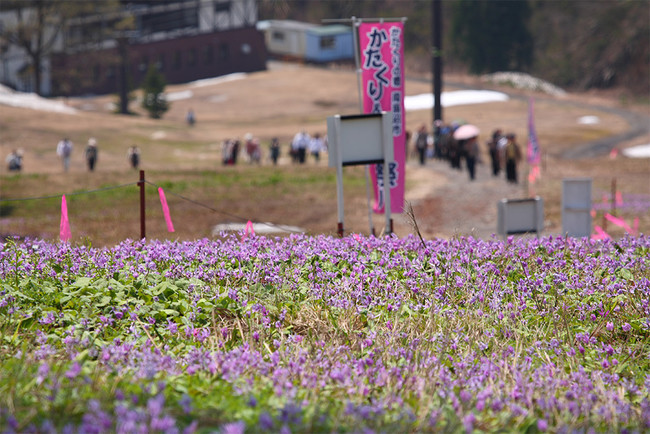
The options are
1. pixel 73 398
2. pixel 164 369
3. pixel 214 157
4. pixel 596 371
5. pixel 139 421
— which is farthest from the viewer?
pixel 214 157

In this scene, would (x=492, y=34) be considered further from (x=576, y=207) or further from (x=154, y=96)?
(x=576, y=207)

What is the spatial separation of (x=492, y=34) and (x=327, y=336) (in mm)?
71388

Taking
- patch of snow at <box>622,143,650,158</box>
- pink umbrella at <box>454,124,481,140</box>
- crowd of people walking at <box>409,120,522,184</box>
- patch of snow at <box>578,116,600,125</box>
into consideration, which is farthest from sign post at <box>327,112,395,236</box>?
patch of snow at <box>578,116,600,125</box>

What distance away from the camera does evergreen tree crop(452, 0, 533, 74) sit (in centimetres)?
7356

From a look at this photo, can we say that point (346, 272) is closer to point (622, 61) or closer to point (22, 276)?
point (22, 276)

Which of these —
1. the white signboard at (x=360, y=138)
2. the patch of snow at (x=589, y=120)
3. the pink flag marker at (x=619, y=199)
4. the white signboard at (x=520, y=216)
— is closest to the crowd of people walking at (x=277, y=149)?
the pink flag marker at (x=619, y=199)

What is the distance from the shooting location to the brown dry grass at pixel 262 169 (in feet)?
71.6

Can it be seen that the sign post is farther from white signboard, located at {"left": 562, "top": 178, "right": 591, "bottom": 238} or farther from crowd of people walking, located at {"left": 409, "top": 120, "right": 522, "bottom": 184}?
crowd of people walking, located at {"left": 409, "top": 120, "right": 522, "bottom": 184}

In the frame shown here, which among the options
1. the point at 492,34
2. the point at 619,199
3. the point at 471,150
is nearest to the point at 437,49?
the point at 471,150

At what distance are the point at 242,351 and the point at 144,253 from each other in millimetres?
2763

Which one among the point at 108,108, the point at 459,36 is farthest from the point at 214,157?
the point at 459,36

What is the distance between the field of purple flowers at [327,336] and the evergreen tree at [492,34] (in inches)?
2661

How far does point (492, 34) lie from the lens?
74.4 meters

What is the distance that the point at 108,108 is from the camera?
69.4m
